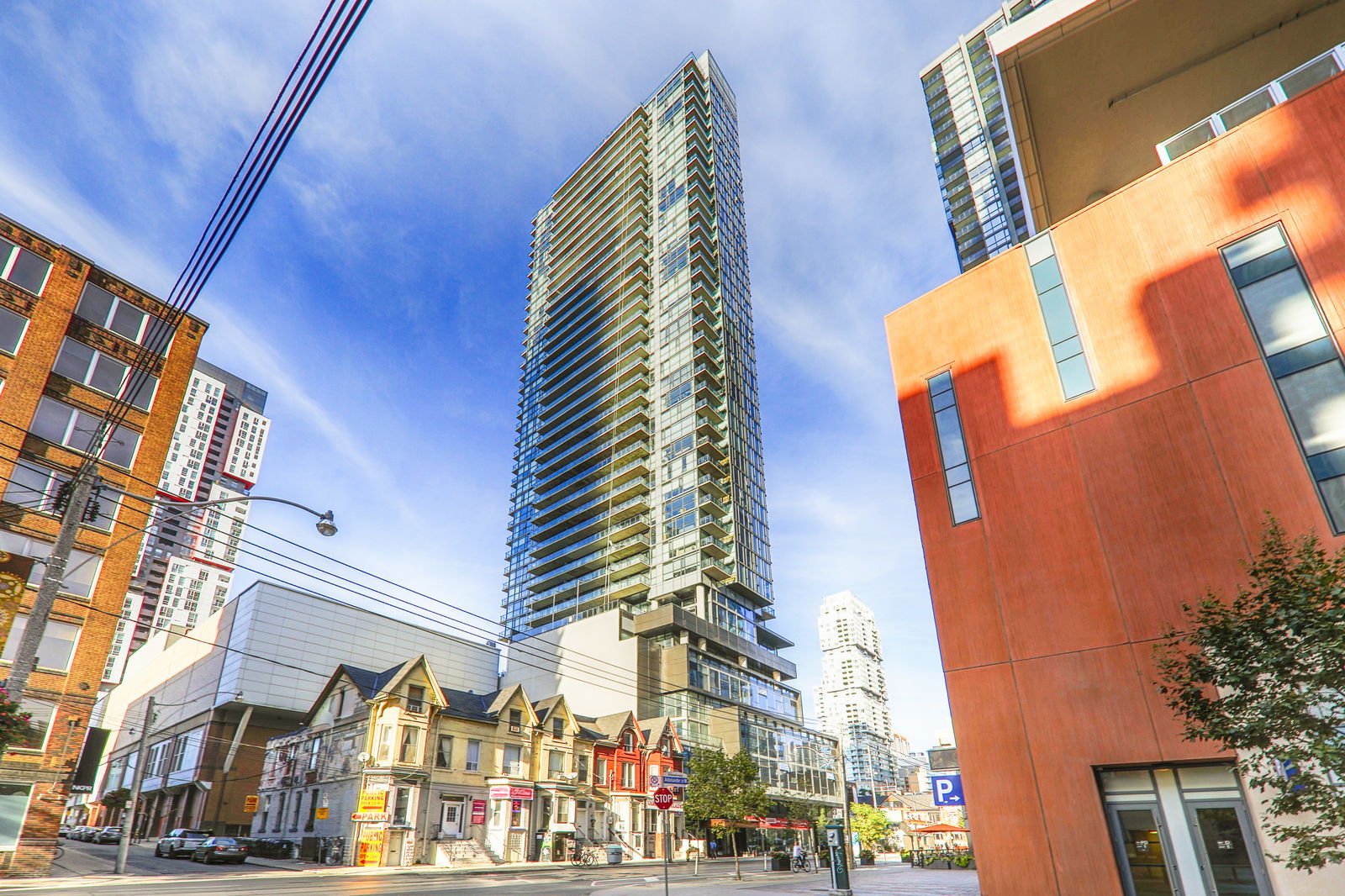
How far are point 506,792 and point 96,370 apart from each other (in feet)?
102

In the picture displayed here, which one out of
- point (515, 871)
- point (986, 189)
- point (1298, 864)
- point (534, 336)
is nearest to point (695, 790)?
point (515, 871)

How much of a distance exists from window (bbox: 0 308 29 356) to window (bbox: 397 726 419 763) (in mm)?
25843

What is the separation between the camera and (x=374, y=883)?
23578mm

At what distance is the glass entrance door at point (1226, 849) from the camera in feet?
45.7

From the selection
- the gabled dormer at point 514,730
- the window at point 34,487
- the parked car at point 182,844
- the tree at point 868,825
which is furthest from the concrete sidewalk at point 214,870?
the tree at point 868,825

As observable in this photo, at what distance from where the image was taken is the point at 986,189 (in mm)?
72000

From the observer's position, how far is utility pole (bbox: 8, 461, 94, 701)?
13.4 metres

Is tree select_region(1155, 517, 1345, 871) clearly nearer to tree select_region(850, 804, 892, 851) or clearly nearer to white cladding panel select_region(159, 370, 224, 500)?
tree select_region(850, 804, 892, 851)

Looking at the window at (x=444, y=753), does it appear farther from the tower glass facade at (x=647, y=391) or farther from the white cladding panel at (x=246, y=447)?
the white cladding panel at (x=246, y=447)

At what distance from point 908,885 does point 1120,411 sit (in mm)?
19623

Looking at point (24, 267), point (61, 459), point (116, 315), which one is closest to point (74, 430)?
point (61, 459)

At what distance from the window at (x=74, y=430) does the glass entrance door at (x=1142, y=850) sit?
120 feet

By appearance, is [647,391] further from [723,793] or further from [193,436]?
[193,436]

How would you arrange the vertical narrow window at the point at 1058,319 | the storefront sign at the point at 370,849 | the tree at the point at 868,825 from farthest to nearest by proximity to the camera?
the tree at the point at 868,825, the storefront sign at the point at 370,849, the vertical narrow window at the point at 1058,319
